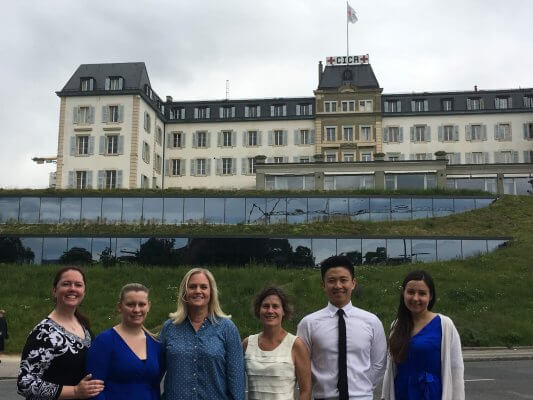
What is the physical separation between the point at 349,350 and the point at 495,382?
→ 31.2ft

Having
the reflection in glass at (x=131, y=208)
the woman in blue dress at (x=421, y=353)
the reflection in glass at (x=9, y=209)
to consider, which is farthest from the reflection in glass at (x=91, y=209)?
the woman in blue dress at (x=421, y=353)

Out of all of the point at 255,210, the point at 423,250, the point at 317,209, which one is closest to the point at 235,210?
the point at 255,210

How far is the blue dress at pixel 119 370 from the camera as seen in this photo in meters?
4.25

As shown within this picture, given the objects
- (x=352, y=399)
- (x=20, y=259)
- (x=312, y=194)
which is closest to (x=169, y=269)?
(x=20, y=259)

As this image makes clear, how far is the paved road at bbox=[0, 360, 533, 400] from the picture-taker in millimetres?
10977

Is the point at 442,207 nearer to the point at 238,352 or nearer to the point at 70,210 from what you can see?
the point at 70,210

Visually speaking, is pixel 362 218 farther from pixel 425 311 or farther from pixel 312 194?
pixel 425 311

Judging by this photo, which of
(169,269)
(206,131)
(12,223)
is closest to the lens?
(169,269)

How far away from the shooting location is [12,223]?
40.2 meters

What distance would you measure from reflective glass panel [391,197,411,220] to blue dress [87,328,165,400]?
3763cm

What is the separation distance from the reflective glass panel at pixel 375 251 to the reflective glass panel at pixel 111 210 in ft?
57.1

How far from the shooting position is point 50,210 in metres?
40.9

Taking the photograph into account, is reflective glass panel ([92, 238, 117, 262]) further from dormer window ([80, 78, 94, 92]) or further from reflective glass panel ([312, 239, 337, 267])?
dormer window ([80, 78, 94, 92])

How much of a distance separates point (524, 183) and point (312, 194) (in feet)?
65.5
